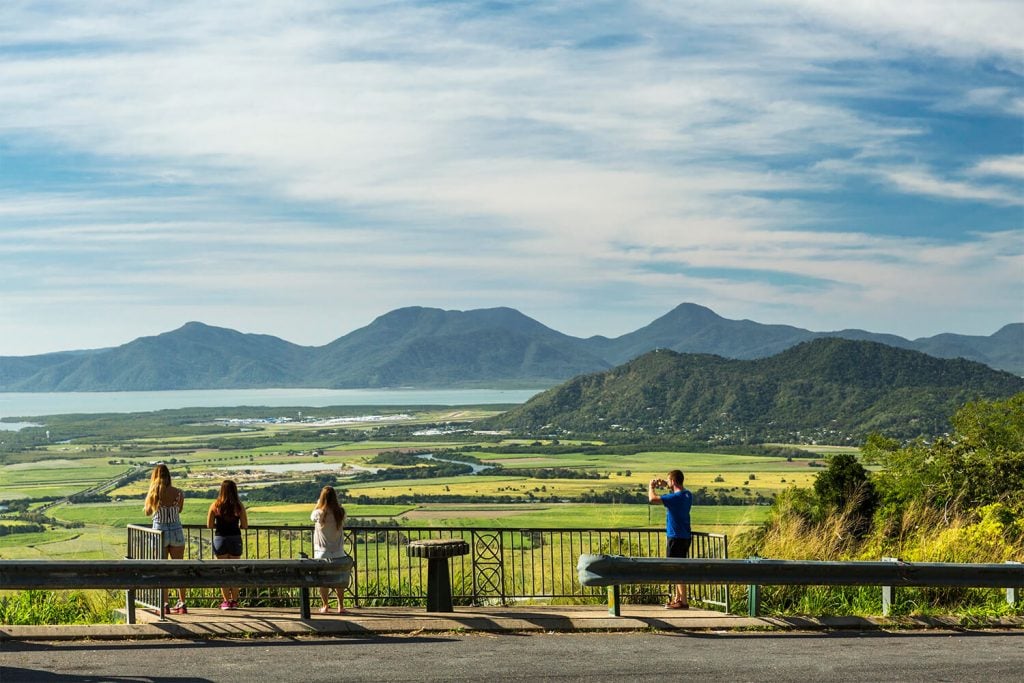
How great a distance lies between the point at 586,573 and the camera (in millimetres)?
11906

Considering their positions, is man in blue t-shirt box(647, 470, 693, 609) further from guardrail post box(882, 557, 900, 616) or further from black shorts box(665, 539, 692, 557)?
guardrail post box(882, 557, 900, 616)

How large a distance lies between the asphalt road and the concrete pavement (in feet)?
0.89

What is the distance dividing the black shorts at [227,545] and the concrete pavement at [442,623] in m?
0.77

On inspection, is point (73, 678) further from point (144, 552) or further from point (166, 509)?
A: point (166, 509)

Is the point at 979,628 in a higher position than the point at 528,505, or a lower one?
higher

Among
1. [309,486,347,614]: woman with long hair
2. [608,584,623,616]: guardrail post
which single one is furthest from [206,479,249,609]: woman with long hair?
[608,584,623,616]: guardrail post

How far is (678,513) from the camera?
44.6ft

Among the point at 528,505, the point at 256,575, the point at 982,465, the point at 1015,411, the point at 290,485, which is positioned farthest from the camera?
the point at 290,485

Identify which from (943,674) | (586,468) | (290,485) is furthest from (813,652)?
(586,468)

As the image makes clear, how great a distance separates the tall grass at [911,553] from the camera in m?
13.9

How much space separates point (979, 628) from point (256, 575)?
7976 mm

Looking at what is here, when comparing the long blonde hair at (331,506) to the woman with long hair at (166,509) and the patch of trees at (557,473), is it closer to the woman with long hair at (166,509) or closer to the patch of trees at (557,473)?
the woman with long hair at (166,509)

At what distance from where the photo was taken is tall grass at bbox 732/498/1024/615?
13.9 m

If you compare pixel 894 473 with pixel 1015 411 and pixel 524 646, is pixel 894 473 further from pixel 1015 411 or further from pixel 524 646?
pixel 524 646
